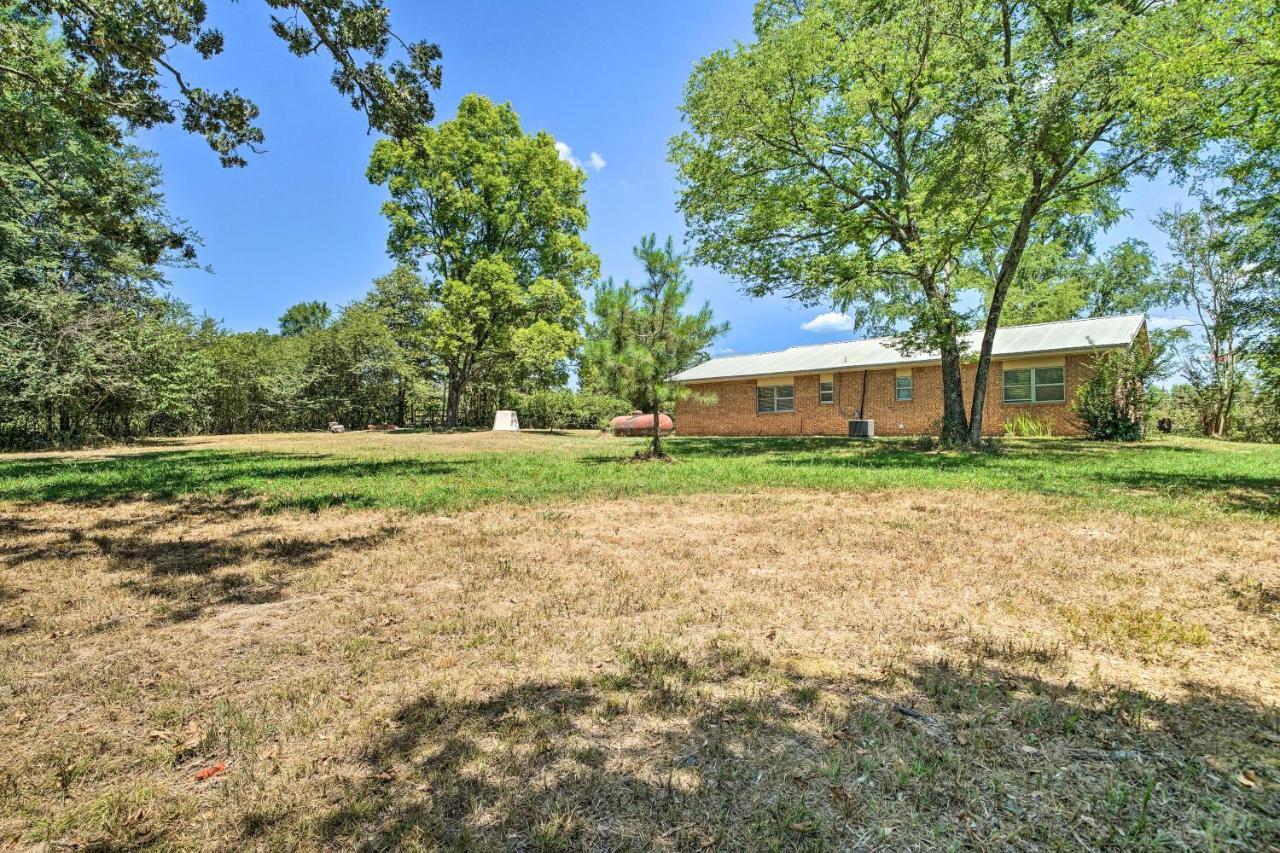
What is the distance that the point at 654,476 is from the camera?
9.54m

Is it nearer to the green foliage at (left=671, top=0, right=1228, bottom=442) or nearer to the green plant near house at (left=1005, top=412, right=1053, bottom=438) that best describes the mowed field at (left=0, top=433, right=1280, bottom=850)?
the green foliage at (left=671, top=0, right=1228, bottom=442)

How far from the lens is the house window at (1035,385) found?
18.4m

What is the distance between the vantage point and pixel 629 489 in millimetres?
8188

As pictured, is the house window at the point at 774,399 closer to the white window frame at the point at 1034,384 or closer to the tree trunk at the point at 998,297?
the white window frame at the point at 1034,384

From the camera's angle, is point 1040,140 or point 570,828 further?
point 1040,140

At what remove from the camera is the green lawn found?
729 centimetres

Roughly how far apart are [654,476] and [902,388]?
49.0ft

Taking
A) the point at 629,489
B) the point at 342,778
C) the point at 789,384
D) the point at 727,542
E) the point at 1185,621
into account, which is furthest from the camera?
the point at 789,384

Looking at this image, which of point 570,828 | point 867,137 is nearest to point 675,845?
point 570,828

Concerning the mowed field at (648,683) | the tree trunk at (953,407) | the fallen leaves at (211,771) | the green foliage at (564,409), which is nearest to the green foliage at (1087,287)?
the tree trunk at (953,407)

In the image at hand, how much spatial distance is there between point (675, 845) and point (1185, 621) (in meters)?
3.41

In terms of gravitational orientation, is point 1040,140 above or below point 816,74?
below

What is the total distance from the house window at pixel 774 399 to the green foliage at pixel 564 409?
355 inches

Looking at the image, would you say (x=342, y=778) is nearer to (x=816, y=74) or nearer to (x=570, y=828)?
(x=570, y=828)
